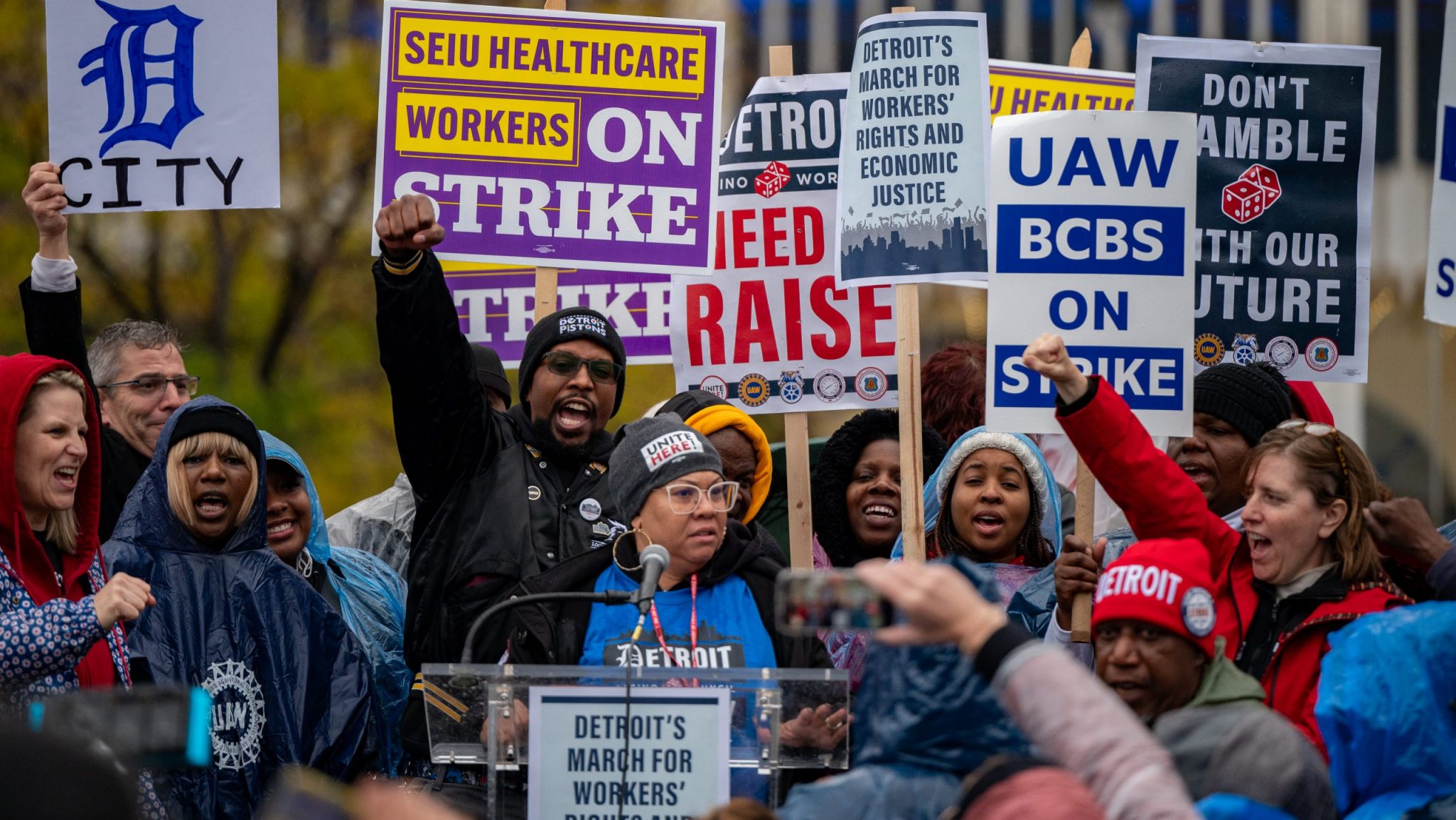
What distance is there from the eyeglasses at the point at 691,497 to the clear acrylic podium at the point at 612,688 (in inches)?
28.9

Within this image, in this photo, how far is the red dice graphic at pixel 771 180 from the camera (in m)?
7.61

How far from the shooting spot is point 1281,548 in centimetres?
483

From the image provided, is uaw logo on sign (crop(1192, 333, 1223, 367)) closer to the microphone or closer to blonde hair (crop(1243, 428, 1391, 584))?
blonde hair (crop(1243, 428, 1391, 584))

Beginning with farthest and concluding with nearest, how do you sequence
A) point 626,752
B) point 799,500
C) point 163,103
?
1. point 163,103
2. point 799,500
3. point 626,752

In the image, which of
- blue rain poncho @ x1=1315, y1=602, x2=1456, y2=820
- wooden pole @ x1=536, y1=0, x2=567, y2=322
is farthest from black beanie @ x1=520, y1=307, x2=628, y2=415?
blue rain poncho @ x1=1315, y1=602, x2=1456, y2=820

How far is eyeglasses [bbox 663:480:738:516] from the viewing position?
17.0 feet

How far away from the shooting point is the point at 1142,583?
13.8 feet

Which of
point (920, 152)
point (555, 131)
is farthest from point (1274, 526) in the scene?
point (555, 131)

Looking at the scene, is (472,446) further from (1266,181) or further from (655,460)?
(1266,181)

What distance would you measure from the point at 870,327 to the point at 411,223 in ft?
8.17

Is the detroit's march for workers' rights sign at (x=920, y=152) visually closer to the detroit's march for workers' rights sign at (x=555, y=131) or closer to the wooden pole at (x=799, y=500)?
the wooden pole at (x=799, y=500)

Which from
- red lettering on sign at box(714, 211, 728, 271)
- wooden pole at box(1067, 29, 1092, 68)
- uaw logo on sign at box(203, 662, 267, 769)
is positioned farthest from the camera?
wooden pole at box(1067, 29, 1092, 68)

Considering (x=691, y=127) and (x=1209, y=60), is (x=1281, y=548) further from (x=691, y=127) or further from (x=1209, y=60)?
(x=691, y=127)

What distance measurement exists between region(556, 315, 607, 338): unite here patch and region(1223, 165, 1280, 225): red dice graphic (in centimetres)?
248
